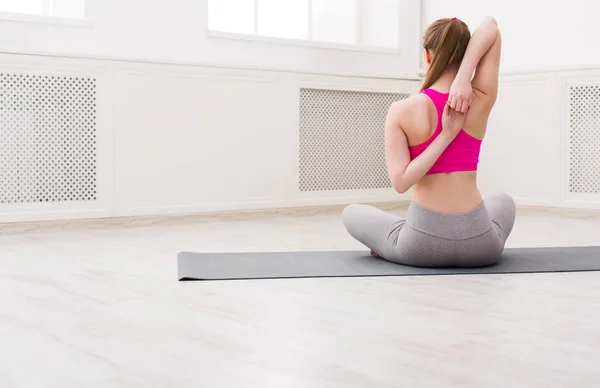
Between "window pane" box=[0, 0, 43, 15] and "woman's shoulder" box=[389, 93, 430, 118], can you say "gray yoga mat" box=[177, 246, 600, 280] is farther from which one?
"window pane" box=[0, 0, 43, 15]

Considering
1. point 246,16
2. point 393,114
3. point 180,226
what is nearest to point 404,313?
point 393,114

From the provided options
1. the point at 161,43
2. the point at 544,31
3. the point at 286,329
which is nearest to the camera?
the point at 286,329

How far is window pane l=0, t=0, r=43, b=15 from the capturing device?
368cm

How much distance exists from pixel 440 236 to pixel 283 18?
249 centimetres

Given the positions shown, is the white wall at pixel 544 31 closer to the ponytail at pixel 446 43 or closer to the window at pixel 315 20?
the window at pixel 315 20

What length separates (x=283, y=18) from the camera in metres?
A: 4.49

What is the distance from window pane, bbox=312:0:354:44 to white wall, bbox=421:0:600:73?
0.70 metres

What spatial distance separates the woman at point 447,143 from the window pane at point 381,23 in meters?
2.65

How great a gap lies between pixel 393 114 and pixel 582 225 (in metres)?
1.92

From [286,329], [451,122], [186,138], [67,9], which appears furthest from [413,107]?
[67,9]

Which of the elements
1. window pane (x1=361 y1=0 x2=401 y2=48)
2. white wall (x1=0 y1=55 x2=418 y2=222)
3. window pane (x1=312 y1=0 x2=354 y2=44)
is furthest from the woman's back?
window pane (x1=361 y1=0 x2=401 y2=48)

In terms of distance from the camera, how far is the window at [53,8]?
3732 mm

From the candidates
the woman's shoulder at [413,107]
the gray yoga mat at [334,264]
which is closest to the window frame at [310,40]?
the gray yoga mat at [334,264]

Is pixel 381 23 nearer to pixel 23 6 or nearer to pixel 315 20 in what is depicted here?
pixel 315 20
